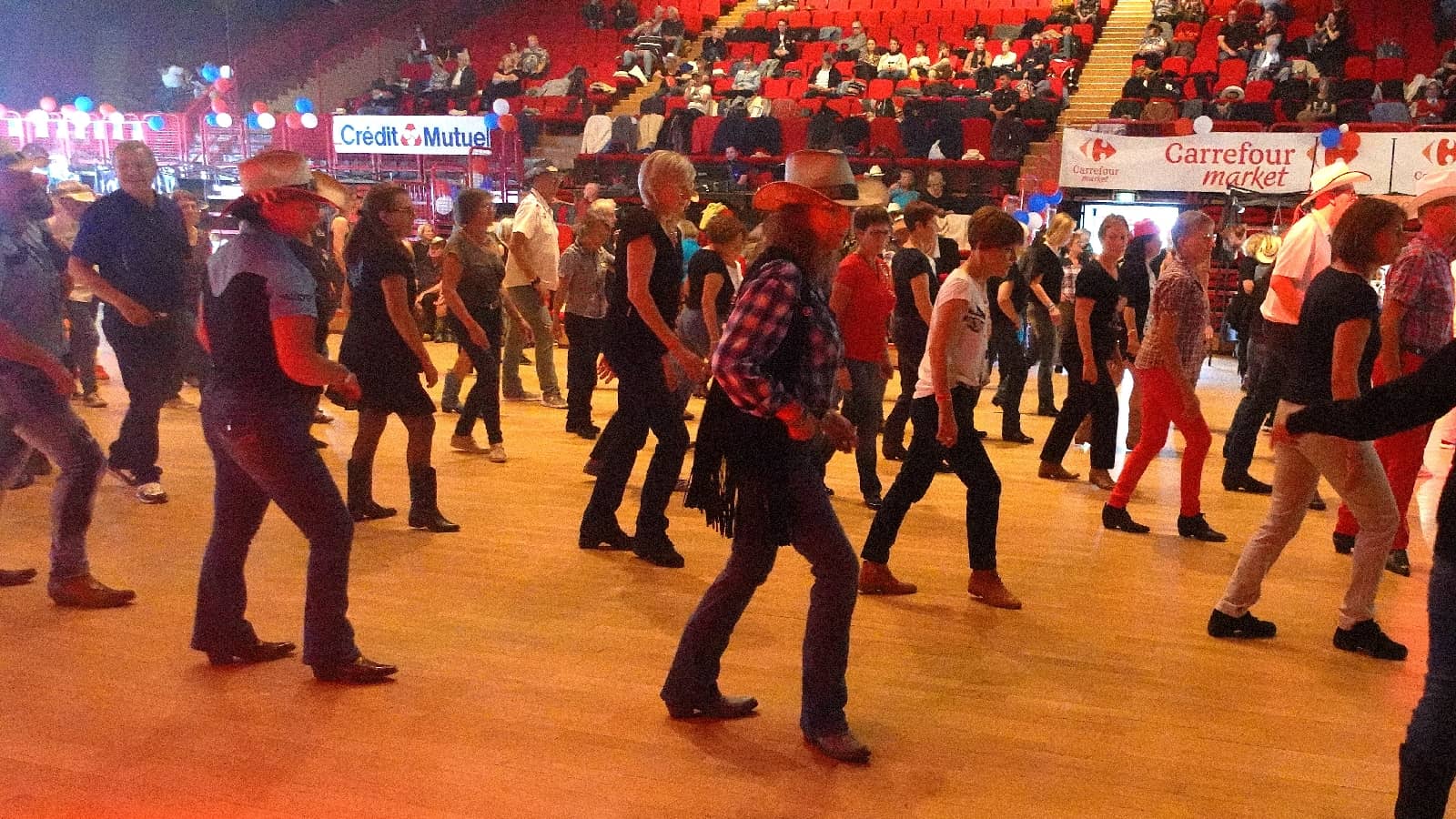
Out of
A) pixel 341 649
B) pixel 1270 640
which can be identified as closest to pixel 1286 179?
pixel 1270 640

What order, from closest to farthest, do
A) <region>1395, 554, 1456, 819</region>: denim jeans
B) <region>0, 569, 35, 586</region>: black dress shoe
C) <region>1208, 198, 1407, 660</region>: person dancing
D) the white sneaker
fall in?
<region>1395, 554, 1456, 819</region>: denim jeans
<region>1208, 198, 1407, 660</region>: person dancing
<region>0, 569, 35, 586</region>: black dress shoe
the white sneaker

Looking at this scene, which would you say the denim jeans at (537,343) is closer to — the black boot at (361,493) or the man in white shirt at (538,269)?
the man in white shirt at (538,269)

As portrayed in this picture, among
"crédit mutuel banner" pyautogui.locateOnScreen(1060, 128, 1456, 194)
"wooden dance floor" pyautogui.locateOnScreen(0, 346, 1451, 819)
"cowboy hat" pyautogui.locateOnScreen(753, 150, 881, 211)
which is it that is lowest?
"wooden dance floor" pyautogui.locateOnScreen(0, 346, 1451, 819)

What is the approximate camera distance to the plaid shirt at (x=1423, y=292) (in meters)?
4.06

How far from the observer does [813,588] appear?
304 cm

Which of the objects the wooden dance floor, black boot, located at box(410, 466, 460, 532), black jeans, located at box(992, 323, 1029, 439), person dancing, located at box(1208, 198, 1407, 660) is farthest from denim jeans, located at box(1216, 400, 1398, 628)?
black jeans, located at box(992, 323, 1029, 439)

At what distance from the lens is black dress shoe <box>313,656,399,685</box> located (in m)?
3.45

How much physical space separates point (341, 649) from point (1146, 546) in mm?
3360

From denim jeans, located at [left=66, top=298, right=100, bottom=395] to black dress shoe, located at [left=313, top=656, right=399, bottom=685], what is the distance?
5122mm

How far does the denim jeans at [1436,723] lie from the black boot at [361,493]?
4.17 metres

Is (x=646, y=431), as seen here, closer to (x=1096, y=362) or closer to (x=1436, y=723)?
(x=1096, y=362)

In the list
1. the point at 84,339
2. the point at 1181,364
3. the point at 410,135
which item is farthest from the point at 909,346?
the point at 410,135

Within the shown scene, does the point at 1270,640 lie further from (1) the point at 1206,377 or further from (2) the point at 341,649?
(1) the point at 1206,377

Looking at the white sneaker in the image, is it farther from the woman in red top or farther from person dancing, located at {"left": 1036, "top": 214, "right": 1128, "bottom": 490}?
person dancing, located at {"left": 1036, "top": 214, "right": 1128, "bottom": 490}
